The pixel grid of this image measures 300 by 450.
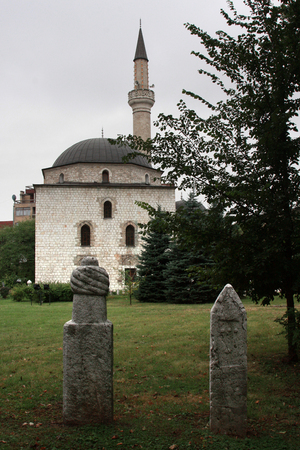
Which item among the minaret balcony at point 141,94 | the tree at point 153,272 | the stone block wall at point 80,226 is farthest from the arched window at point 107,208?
the minaret balcony at point 141,94

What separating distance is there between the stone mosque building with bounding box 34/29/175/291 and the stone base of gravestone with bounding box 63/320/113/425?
21.7 meters

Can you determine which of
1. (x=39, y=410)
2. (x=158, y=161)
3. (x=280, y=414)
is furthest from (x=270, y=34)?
(x=39, y=410)

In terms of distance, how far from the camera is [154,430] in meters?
4.00

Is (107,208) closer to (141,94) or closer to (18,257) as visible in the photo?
(141,94)

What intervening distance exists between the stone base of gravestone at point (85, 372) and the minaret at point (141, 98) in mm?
27025

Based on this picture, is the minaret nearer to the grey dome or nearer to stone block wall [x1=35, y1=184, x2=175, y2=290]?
the grey dome

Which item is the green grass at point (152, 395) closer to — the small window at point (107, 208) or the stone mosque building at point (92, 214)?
the stone mosque building at point (92, 214)

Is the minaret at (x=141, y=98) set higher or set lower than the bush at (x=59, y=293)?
higher

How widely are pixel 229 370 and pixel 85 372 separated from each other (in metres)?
1.49

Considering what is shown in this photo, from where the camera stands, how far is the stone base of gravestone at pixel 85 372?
3990mm

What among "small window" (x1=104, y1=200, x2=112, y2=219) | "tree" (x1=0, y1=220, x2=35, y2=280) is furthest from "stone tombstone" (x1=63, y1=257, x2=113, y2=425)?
"tree" (x1=0, y1=220, x2=35, y2=280)

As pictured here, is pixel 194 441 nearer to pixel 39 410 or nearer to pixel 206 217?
pixel 39 410

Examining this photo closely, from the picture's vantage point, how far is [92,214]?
87.7 ft

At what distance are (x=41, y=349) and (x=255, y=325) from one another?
206 inches
